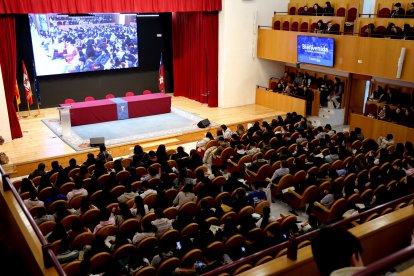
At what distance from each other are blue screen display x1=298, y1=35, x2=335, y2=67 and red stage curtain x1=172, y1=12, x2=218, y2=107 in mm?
3369

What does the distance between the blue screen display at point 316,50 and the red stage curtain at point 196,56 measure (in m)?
3.37

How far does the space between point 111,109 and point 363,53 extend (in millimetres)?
8553

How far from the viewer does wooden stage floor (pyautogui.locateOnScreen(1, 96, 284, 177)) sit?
36.6 ft

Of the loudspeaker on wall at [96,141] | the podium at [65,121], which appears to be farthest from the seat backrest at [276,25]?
the podium at [65,121]

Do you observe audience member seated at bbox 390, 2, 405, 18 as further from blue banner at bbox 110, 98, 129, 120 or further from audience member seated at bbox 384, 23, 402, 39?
blue banner at bbox 110, 98, 129, 120

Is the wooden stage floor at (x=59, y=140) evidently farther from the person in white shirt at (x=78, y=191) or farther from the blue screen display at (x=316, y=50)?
the person in white shirt at (x=78, y=191)

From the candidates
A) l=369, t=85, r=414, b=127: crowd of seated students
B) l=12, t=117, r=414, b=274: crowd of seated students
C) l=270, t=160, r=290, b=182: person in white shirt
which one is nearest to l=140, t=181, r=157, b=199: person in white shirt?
l=12, t=117, r=414, b=274: crowd of seated students

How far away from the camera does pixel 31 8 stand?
40.2 feet

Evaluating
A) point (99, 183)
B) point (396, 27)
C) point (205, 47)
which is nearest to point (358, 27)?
point (396, 27)

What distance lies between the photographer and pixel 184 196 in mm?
7609

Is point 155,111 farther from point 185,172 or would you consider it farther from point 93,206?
point 93,206

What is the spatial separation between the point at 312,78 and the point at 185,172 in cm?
953

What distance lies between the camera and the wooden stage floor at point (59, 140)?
36.6ft

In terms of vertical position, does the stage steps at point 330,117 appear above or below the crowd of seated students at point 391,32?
below
